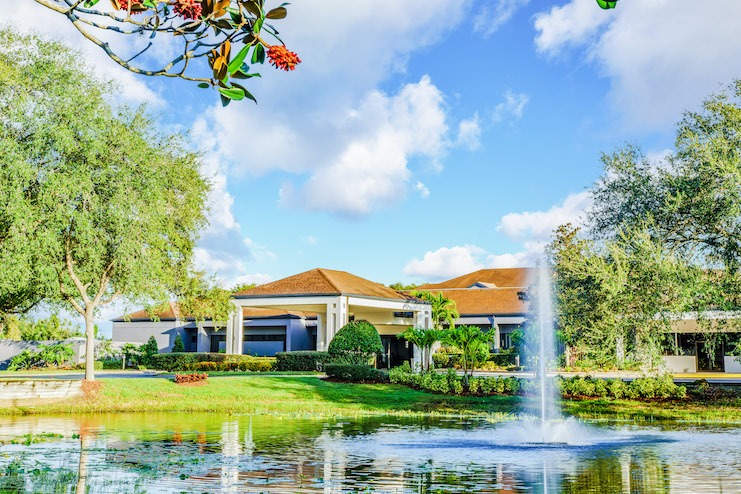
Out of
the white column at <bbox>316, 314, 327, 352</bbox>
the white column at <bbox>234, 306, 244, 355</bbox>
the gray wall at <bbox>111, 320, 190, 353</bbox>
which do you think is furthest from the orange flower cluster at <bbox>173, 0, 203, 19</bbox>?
the gray wall at <bbox>111, 320, 190, 353</bbox>

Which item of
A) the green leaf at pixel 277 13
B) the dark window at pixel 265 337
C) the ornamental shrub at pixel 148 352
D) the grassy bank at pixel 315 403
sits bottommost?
the grassy bank at pixel 315 403

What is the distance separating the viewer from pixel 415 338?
34281 mm

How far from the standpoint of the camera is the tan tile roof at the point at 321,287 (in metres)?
40.5

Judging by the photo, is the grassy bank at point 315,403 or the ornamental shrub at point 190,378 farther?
the ornamental shrub at point 190,378

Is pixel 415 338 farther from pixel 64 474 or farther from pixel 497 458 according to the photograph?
pixel 64 474

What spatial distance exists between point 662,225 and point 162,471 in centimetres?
1737

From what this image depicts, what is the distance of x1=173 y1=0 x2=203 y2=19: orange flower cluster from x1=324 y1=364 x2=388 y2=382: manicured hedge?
2806cm

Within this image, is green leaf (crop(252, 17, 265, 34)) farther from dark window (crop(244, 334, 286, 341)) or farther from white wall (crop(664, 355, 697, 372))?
dark window (crop(244, 334, 286, 341))

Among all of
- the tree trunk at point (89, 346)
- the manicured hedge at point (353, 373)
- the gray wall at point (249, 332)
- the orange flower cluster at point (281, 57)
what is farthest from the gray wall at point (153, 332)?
the orange flower cluster at point (281, 57)

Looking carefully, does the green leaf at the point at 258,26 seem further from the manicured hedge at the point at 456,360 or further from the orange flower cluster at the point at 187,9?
the manicured hedge at the point at 456,360

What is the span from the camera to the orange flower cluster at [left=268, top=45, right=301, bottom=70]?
13.5 feet

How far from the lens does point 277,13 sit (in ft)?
14.2

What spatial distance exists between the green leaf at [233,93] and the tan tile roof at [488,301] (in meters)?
45.3

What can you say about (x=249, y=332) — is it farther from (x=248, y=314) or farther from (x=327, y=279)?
(x=327, y=279)
